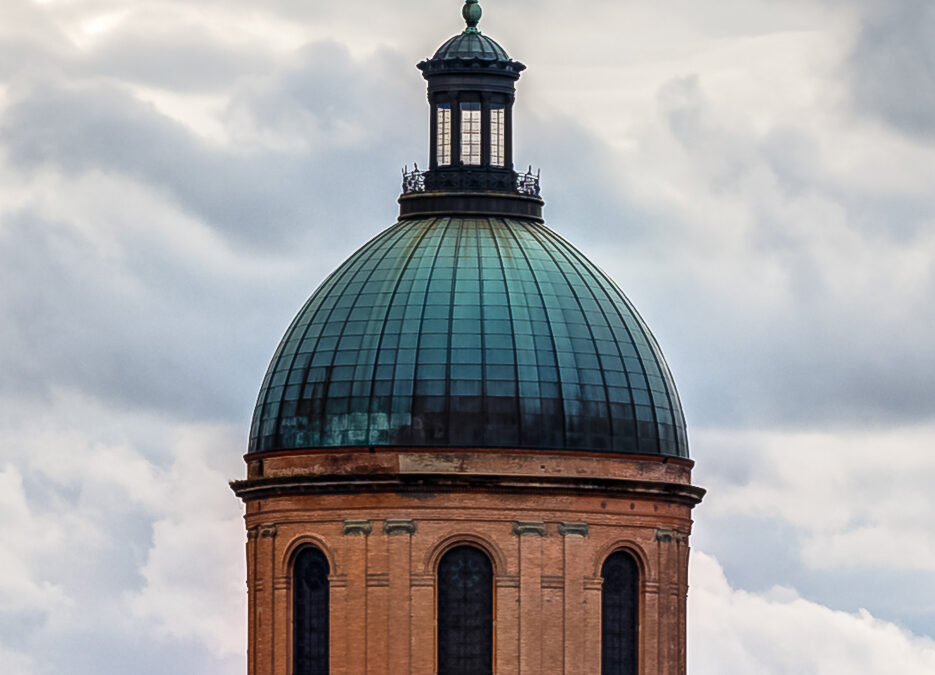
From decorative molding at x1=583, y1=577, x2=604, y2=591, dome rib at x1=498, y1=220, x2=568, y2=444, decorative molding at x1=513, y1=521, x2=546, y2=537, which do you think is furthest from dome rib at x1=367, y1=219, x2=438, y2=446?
decorative molding at x1=583, y1=577, x2=604, y2=591

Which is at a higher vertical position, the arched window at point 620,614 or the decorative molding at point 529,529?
the decorative molding at point 529,529

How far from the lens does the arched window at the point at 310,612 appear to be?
356 ft

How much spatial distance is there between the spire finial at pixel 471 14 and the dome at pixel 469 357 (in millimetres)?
5418

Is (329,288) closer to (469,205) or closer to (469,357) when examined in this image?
(469,205)

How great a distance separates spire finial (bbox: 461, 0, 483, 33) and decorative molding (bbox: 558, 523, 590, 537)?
549 inches

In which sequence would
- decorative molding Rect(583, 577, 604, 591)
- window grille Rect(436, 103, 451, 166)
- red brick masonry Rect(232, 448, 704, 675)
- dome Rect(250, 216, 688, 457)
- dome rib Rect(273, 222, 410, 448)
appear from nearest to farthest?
red brick masonry Rect(232, 448, 704, 675)
dome Rect(250, 216, 688, 457)
decorative molding Rect(583, 577, 604, 591)
dome rib Rect(273, 222, 410, 448)
window grille Rect(436, 103, 451, 166)

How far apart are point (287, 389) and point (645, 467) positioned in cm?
922

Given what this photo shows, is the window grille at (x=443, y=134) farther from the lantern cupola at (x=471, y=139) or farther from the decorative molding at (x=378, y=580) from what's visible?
the decorative molding at (x=378, y=580)

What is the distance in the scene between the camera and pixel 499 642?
4208 inches

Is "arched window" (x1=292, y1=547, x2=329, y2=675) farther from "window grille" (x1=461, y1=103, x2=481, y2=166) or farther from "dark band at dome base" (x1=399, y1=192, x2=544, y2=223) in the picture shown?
"window grille" (x1=461, y1=103, x2=481, y2=166)

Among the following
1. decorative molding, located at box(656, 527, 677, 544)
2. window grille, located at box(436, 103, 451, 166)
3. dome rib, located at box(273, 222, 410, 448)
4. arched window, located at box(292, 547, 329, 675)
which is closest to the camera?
arched window, located at box(292, 547, 329, 675)

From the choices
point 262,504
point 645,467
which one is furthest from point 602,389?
point 262,504

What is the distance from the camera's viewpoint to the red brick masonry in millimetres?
106812

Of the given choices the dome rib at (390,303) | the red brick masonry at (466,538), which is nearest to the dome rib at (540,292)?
the red brick masonry at (466,538)
